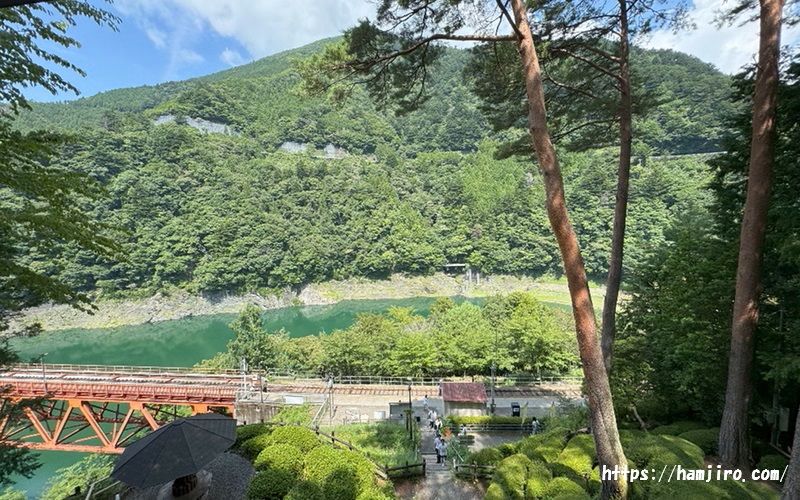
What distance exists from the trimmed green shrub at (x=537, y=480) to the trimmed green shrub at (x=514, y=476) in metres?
0.08

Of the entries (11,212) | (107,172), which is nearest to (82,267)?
(107,172)

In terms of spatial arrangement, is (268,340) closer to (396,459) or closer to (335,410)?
(335,410)

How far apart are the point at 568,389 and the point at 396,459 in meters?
13.0

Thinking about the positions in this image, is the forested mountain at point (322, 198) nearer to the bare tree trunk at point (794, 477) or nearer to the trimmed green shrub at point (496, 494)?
the trimmed green shrub at point (496, 494)

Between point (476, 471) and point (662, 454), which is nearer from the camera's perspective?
point (662, 454)

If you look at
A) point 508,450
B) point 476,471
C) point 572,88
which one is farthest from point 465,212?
point 476,471

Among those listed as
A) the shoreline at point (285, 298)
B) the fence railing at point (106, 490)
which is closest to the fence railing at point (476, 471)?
the fence railing at point (106, 490)

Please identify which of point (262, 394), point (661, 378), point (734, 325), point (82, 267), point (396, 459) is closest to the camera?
point (734, 325)

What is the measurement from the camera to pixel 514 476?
5461 mm

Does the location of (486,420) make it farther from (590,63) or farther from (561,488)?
(590,63)

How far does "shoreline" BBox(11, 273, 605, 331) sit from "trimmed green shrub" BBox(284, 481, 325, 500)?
4352cm

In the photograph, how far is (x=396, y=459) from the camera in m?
8.68

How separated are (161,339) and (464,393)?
3679 cm

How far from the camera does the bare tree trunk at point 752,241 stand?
529 centimetres
